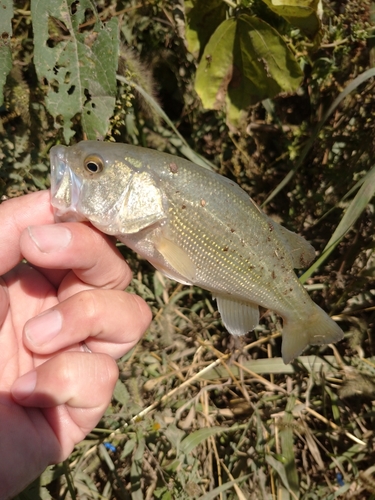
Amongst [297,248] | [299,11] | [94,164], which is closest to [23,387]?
[94,164]

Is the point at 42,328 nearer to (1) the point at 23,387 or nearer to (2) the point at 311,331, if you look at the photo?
(1) the point at 23,387

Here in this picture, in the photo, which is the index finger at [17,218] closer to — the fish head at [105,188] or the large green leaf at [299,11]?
the fish head at [105,188]

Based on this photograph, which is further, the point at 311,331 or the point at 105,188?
the point at 311,331

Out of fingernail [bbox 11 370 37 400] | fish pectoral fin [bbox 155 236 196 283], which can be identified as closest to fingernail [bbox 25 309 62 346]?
fingernail [bbox 11 370 37 400]

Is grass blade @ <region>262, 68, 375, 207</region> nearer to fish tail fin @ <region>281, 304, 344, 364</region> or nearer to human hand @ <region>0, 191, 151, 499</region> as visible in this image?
fish tail fin @ <region>281, 304, 344, 364</region>

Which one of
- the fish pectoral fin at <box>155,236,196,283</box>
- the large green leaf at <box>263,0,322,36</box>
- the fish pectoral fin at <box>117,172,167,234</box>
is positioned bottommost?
the fish pectoral fin at <box>155,236,196,283</box>

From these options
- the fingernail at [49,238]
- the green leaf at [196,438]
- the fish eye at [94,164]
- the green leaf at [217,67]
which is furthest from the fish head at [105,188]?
the green leaf at [196,438]

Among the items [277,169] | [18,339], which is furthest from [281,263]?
[277,169]
